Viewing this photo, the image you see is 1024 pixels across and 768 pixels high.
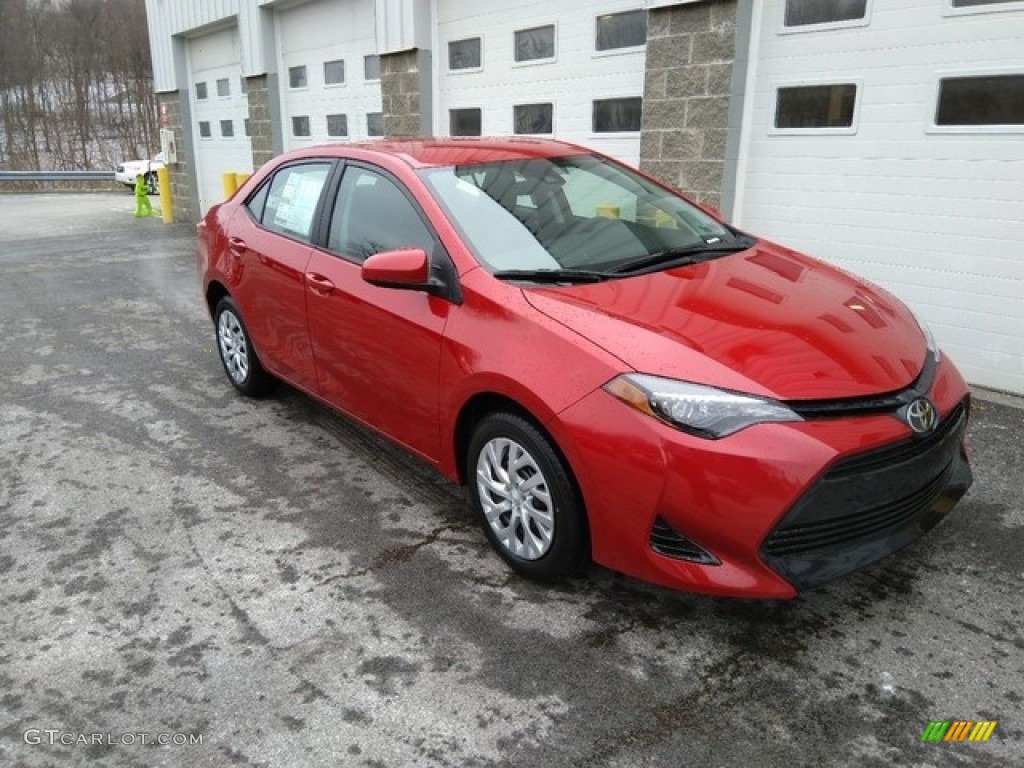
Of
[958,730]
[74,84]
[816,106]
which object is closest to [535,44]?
[816,106]

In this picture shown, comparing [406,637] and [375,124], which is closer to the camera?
[406,637]

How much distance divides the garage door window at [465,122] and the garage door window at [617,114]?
175 centimetres

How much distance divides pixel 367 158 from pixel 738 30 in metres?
3.60

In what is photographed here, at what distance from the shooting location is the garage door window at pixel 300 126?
38.6 ft

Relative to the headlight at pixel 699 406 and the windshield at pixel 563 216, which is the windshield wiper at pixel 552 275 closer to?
the windshield at pixel 563 216

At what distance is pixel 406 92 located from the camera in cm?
934

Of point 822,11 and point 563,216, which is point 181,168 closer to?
point 822,11

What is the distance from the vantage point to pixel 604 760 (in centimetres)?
222

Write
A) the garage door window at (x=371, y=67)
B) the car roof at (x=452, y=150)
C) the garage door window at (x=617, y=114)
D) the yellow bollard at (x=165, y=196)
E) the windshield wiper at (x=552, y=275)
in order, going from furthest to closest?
the yellow bollard at (x=165, y=196) → the garage door window at (x=371, y=67) → the garage door window at (x=617, y=114) → the car roof at (x=452, y=150) → the windshield wiper at (x=552, y=275)

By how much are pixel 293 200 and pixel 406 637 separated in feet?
8.74

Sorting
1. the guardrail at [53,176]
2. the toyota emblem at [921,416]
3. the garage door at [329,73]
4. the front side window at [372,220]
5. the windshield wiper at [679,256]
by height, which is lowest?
the guardrail at [53,176]

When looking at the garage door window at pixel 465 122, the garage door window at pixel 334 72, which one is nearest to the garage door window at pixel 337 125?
the garage door window at pixel 334 72

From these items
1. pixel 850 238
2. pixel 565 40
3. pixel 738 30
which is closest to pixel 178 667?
pixel 850 238

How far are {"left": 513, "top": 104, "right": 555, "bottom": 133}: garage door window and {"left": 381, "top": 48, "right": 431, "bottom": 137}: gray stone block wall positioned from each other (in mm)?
1428
